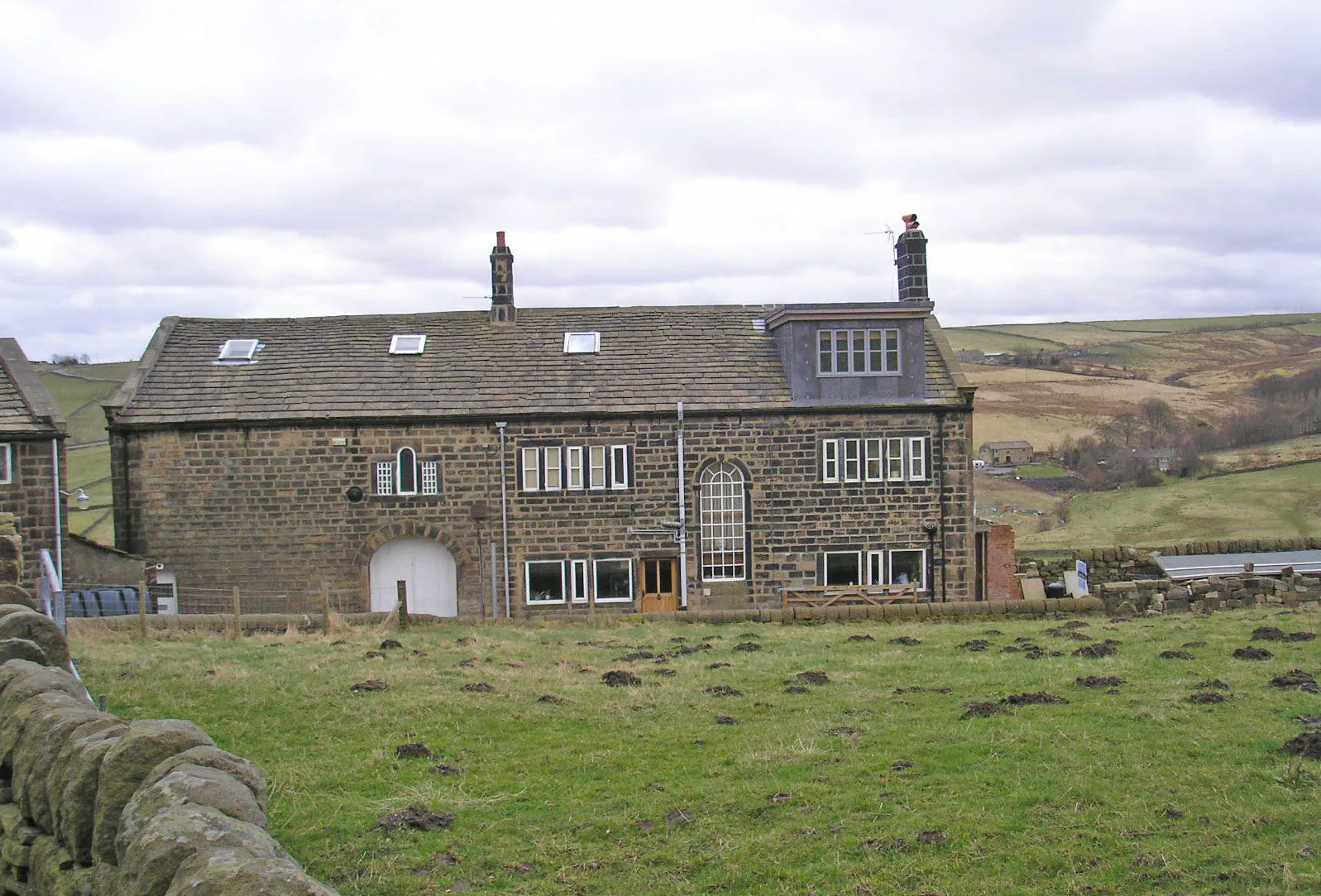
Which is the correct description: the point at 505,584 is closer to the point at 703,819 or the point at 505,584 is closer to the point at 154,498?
the point at 154,498

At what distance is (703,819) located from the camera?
1013 cm

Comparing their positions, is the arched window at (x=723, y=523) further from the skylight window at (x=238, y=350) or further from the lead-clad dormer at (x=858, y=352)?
the skylight window at (x=238, y=350)

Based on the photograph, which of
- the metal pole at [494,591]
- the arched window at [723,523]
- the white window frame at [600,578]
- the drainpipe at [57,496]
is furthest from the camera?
the arched window at [723,523]

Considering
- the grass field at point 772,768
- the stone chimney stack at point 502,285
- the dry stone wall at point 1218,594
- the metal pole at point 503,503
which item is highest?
the stone chimney stack at point 502,285

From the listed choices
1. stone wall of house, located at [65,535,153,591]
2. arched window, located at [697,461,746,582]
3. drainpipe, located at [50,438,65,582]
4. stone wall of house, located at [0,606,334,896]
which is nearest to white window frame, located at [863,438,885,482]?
arched window, located at [697,461,746,582]

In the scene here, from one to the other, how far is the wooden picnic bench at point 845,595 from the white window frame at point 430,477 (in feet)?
34.0

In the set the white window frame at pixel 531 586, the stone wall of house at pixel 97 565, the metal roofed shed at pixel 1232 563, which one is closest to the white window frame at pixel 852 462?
the white window frame at pixel 531 586

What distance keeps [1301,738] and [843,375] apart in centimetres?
2136

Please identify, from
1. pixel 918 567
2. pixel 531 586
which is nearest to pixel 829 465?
pixel 918 567

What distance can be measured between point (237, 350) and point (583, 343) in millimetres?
10448

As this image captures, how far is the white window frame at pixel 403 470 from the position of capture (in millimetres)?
30922

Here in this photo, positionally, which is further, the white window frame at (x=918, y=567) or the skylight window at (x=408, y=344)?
the skylight window at (x=408, y=344)

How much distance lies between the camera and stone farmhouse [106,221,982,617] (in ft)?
100

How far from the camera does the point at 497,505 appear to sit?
30938 millimetres
